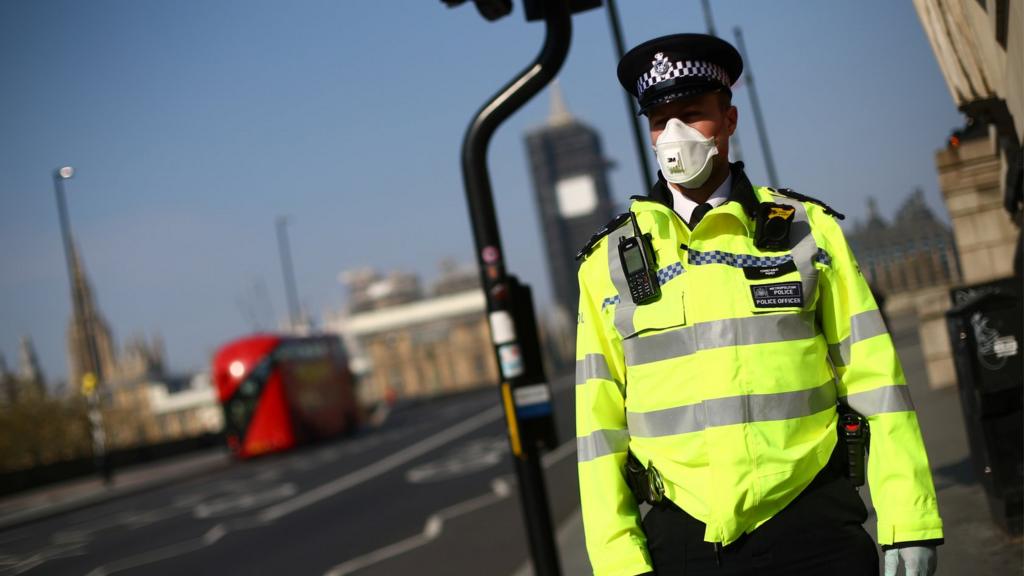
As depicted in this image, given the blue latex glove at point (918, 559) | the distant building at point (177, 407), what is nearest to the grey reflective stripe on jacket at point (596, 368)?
the blue latex glove at point (918, 559)

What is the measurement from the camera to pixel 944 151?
7.78 metres

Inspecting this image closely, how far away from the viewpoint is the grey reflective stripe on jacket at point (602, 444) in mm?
2443

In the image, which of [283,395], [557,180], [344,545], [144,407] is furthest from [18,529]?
[557,180]

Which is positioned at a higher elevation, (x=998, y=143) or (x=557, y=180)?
(x=557, y=180)

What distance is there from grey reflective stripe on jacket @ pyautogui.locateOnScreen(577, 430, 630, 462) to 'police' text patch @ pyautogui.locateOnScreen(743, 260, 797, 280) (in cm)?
44

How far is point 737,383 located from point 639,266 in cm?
32

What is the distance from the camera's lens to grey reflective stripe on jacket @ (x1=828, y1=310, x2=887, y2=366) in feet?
7.55

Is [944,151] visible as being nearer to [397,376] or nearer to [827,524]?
[827,524]

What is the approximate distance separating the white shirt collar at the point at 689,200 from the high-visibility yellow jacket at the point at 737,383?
0.05 meters

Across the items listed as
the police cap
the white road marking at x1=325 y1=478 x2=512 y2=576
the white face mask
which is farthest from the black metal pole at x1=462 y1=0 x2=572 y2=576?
the white road marking at x1=325 y1=478 x2=512 y2=576

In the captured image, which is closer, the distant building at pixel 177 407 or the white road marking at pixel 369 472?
the white road marking at pixel 369 472

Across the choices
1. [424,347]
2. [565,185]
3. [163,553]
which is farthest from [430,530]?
[565,185]

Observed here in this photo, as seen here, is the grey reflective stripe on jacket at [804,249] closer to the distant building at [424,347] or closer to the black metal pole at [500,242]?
the black metal pole at [500,242]

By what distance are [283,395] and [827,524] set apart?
94.6 ft
